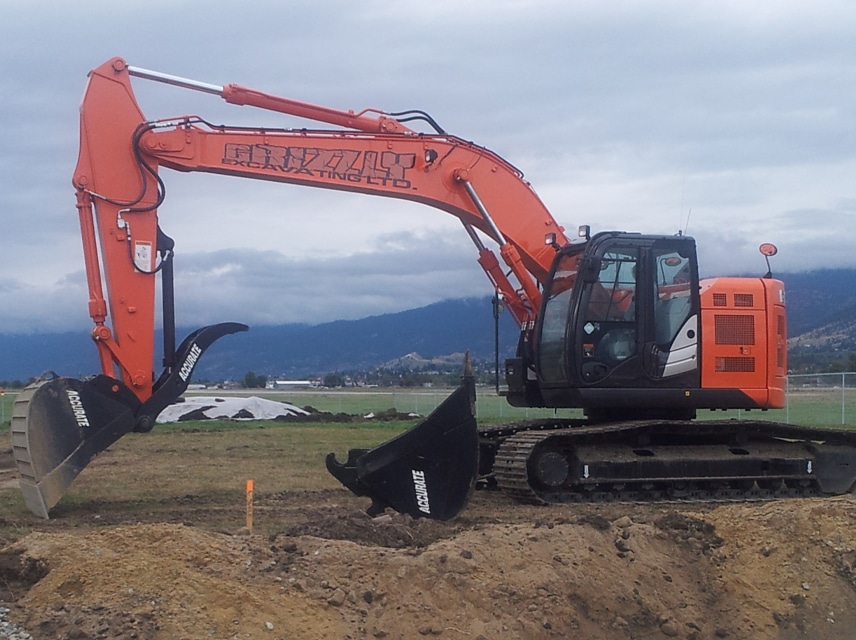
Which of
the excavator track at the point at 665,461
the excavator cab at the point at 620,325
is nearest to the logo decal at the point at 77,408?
the excavator track at the point at 665,461

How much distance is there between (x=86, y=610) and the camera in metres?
6.76

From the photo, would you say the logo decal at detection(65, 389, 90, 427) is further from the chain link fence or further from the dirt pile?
the chain link fence

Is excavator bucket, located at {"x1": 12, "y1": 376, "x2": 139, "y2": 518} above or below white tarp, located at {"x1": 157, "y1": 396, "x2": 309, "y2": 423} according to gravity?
above

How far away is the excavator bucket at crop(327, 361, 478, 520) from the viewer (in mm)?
10445

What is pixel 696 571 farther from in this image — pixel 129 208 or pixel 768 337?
pixel 129 208

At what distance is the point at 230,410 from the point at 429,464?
24.6 m

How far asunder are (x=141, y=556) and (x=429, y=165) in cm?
691

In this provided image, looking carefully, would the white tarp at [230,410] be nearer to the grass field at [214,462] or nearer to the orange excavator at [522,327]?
the grass field at [214,462]

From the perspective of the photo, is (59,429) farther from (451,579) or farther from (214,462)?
(214,462)

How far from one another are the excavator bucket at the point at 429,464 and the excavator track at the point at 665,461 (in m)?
1.89

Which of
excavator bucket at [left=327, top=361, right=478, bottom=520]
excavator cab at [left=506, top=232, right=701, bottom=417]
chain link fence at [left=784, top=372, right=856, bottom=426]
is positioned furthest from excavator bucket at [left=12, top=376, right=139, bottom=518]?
chain link fence at [left=784, top=372, right=856, bottom=426]

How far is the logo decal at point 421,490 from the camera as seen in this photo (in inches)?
412

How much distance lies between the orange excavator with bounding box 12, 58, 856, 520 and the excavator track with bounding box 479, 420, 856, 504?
0.03 meters

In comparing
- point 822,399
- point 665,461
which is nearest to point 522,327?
point 665,461
